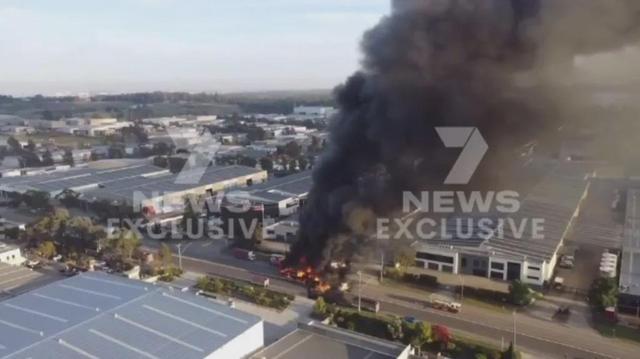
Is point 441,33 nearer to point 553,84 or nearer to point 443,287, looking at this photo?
point 553,84

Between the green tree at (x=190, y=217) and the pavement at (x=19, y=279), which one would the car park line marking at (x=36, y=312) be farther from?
the green tree at (x=190, y=217)

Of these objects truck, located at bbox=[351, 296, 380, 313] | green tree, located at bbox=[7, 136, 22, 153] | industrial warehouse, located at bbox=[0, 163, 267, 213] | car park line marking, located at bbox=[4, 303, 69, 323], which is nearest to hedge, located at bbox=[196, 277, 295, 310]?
truck, located at bbox=[351, 296, 380, 313]

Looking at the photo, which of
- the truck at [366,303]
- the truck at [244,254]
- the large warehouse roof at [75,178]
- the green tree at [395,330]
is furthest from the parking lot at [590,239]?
the large warehouse roof at [75,178]

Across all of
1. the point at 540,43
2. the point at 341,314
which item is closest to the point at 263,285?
the point at 341,314

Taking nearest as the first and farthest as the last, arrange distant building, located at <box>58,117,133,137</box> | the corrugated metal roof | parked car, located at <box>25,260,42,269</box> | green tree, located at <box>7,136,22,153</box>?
parked car, located at <box>25,260,42,269</box>
the corrugated metal roof
green tree, located at <box>7,136,22,153</box>
distant building, located at <box>58,117,133,137</box>

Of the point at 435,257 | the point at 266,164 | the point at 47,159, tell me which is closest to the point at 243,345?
the point at 435,257

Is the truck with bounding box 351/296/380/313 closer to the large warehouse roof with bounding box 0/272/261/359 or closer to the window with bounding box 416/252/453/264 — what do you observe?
the window with bounding box 416/252/453/264
